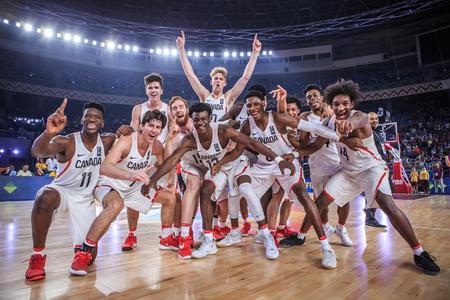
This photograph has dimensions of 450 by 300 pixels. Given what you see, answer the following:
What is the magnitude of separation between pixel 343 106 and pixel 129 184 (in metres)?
2.40

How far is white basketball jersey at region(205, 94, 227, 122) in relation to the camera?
4626 millimetres

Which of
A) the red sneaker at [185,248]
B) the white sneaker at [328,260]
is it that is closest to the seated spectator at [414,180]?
the white sneaker at [328,260]

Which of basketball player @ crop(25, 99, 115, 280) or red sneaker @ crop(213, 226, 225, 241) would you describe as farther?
red sneaker @ crop(213, 226, 225, 241)

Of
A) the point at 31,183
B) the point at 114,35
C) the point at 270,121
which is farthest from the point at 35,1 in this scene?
the point at 270,121

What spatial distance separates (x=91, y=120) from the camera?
2871mm

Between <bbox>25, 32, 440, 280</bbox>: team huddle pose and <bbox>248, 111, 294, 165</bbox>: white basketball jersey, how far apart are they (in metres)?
0.01

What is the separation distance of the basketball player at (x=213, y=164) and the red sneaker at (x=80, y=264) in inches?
35.3

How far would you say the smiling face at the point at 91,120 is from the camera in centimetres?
286

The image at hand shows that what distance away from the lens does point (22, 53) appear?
19.3m

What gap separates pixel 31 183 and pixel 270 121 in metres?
10.7

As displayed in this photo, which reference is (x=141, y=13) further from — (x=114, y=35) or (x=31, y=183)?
(x=31, y=183)

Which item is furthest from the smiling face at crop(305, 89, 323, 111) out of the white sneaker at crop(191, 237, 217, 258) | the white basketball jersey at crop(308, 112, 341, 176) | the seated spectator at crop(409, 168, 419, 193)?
the seated spectator at crop(409, 168, 419, 193)

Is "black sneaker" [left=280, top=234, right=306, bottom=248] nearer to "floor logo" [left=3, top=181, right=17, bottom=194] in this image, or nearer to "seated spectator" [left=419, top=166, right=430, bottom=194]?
"floor logo" [left=3, top=181, right=17, bottom=194]

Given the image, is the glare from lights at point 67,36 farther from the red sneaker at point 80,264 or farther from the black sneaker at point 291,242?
the black sneaker at point 291,242
